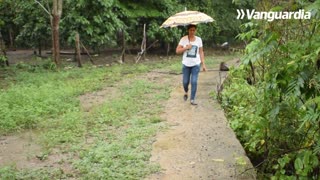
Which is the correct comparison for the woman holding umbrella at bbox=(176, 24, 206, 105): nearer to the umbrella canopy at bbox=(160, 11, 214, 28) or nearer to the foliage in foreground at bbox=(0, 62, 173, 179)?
the umbrella canopy at bbox=(160, 11, 214, 28)

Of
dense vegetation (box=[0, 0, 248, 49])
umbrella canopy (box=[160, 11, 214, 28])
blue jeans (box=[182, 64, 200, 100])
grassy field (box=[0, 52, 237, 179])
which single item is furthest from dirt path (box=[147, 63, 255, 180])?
dense vegetation (box=[0, 0, 248, 49])

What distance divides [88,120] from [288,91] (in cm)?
457

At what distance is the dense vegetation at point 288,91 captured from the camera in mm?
3008

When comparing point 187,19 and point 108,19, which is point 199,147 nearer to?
point 187,19

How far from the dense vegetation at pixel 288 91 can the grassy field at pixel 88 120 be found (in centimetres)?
140

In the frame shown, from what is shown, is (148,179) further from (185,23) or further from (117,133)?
(185,23)

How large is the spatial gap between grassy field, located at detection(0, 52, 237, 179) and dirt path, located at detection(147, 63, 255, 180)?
0.66 feet

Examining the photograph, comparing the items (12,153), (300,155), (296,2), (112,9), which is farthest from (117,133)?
(112,9)

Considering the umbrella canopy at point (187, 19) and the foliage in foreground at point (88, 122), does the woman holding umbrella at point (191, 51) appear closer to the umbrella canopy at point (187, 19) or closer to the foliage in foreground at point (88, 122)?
the umbrella canopy at point (187, 19)

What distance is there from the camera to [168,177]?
4.38 meters

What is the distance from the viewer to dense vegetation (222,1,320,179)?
118 inches

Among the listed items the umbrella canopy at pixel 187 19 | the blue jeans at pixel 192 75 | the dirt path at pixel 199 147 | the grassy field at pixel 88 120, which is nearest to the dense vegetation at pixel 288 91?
the dirt path at pixel 199 147

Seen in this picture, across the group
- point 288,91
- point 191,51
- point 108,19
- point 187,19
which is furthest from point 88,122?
point 108,19

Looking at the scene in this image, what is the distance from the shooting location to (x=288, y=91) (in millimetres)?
3102
